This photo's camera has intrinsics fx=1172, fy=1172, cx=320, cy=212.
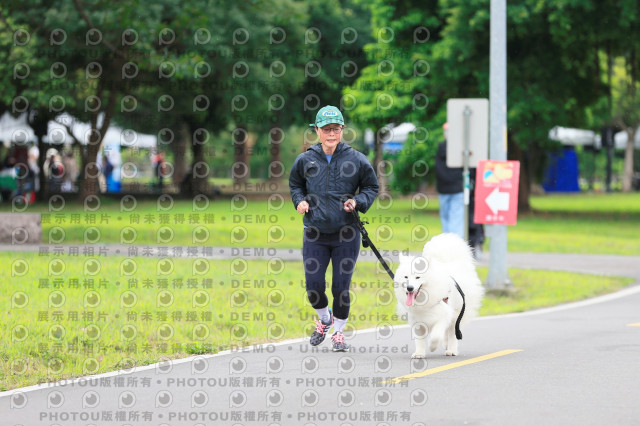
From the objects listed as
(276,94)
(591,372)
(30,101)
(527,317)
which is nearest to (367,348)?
(591,372)

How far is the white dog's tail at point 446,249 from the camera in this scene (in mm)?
10107

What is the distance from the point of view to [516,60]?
35.6 m

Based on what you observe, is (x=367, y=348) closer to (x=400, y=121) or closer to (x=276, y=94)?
(x=400, y=121)

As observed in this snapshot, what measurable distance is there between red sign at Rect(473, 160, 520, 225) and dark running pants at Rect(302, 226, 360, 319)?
19.6ft

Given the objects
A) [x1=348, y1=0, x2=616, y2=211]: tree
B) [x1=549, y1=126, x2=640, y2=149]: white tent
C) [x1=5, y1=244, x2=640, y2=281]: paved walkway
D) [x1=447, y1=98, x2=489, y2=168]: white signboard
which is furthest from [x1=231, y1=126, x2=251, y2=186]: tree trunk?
[x1=447, y1=98, x2=489, y2=168]: white signboard

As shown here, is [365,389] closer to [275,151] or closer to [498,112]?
[498,112]

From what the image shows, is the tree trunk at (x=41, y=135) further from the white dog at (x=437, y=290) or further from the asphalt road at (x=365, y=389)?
the white dog at (x=437, y=290)

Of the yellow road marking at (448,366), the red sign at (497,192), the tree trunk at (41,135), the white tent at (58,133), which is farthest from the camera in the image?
the tree trunk at (41,135)

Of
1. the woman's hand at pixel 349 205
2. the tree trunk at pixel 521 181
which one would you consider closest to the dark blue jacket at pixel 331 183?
the woman's hand at pixel 349 205

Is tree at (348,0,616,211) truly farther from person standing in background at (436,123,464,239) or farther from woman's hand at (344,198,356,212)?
woman's hand at (344,198,356,212)

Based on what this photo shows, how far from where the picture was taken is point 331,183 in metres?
10.3

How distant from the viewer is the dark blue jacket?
33.6ft

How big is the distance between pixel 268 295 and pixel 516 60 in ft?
73.2

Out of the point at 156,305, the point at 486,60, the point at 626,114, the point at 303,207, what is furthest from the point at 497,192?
the point at 626,114
